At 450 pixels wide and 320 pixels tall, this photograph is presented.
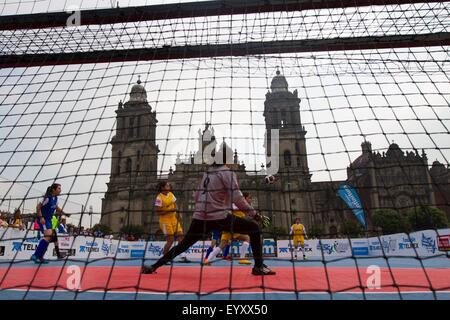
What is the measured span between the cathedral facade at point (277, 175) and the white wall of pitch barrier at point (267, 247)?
1.28m

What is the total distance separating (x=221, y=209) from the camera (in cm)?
358

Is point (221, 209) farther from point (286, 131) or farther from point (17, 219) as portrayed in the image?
point (286, 131)

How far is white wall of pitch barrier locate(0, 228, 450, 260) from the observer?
32.1ft

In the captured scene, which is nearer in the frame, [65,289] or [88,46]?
[65,289]

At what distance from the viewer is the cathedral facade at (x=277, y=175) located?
5.17 m

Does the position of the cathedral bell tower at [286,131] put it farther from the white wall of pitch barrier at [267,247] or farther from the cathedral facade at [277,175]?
the white wall of pitch barrier at [267,247]

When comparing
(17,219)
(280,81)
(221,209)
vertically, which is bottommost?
(221,209)

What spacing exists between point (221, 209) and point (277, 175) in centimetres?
2028

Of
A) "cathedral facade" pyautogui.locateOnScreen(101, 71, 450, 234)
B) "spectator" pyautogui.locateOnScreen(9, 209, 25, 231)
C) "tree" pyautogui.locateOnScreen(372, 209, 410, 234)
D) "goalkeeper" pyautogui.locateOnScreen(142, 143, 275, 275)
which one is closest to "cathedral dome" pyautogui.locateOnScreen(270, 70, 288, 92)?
"cathedral facade" pyautogui.locateOnScreen(101, 71, 450, 234)

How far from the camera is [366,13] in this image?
6207mm

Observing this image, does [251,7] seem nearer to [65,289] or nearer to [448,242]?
[65,289]

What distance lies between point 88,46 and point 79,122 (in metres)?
2.33

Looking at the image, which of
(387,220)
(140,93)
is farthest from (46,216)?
(387,220)
